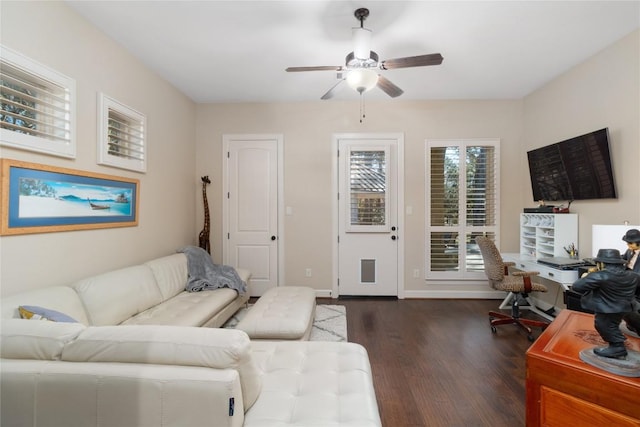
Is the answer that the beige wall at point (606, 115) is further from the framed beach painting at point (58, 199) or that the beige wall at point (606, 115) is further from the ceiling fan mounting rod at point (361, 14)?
the framed beach painting at point (58, 199)

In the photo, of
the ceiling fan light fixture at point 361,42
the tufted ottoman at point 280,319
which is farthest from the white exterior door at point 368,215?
the ceiling fan light fixture at point 361,42

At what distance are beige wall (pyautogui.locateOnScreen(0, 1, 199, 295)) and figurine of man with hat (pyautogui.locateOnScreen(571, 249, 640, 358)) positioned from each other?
3.08m

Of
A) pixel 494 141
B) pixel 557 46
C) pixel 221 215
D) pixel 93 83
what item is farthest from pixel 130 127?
pixel 494 141

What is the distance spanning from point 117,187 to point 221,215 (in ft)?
5.46

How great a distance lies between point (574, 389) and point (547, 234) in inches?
113

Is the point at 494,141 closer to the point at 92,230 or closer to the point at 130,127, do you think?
the point at 130,127

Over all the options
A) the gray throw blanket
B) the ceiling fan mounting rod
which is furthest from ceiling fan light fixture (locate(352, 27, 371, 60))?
the gray throw blanket

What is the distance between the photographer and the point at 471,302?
392 cm

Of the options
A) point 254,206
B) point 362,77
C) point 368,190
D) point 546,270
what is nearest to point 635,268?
point 546,270

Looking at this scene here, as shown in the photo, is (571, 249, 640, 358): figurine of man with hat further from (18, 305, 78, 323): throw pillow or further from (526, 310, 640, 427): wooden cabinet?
(18, 305, 78, 323): throw pillow

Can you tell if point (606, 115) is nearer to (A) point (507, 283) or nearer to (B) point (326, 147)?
(A) point (507, 283)

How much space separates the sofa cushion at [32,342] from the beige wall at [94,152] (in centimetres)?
94

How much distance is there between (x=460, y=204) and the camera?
403 cm

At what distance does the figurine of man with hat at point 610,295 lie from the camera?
1.03m
